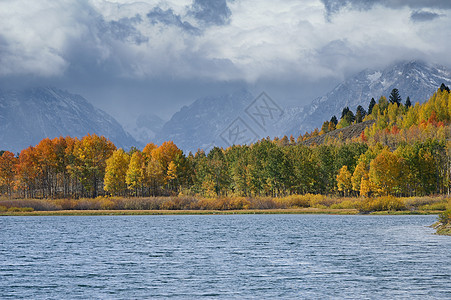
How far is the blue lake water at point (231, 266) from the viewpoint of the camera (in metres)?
29.8

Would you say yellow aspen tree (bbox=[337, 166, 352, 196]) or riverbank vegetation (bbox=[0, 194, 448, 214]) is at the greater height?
yellow aspen tree (bbox=[337, 166, 352, 196])

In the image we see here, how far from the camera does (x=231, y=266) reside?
3872cm

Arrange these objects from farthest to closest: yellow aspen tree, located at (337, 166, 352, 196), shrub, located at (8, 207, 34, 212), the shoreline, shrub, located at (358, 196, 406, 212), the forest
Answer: yellow aspen tree, located at (337, 166, 352, 196) → the forest → shrub, located at (8, 207, 34, 212) → the shoreline → shrub, located at (358, 196, 406, 212)

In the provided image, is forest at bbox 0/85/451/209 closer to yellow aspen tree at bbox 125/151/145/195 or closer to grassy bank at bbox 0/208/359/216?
yellow aspen tree at bbox 125/151/145/195

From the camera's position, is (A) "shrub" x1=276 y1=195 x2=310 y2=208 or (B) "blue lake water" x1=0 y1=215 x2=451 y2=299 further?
(A) "shrub" x1=276 y1=195 x2=310 y2=208

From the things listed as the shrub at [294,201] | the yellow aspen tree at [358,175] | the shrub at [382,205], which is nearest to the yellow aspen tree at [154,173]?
the shrub at [294,201]

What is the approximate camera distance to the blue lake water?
2975 centimetres

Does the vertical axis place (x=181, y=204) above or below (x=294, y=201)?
above

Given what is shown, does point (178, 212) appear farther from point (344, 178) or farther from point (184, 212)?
point (344, 178)

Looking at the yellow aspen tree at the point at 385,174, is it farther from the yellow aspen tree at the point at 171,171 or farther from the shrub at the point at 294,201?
the yellow aspen tree at the point at 171,171

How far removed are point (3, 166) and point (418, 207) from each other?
110490 mm

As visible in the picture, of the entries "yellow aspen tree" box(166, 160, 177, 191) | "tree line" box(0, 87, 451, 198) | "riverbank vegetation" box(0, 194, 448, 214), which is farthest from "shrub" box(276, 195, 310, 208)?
"yellow aspen tree" box(166, 160, 177, 191)

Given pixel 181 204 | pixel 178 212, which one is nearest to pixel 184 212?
pixel 178 212

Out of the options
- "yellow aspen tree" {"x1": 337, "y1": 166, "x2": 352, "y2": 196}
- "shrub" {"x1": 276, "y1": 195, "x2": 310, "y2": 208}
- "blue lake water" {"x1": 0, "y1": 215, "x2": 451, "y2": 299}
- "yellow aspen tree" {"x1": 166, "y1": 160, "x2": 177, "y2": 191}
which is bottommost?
"blue lake water" {"x1": 0, "y1": 215, "x2": 451, "y2": 299}
